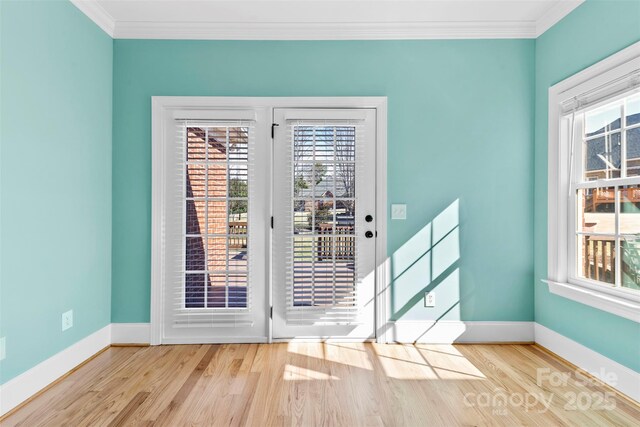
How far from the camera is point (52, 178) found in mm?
2352

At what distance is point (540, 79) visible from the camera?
9.85 feet

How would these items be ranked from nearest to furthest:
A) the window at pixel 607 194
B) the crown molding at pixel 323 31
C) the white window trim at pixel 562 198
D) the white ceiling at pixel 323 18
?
the window at pixel 607 194
the white window trim at pixel 562 198
the white ceiling at pixel 323 18
the crown molding at pixel 323 31

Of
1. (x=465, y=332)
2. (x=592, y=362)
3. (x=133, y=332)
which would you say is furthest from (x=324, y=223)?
(x=592, y=362)

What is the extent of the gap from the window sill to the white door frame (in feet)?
4.23

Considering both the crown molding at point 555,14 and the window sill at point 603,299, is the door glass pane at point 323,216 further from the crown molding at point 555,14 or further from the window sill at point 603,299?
the crown molding at point 555,14

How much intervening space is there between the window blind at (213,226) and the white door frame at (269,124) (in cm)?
13

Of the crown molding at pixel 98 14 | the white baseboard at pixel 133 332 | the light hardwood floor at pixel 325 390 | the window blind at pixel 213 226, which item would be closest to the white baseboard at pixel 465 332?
the light hardwood floor at pixel 325 390

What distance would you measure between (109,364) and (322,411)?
167 cm

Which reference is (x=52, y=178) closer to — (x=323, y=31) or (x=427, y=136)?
(x=323, y=31)

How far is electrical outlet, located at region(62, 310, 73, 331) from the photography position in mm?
2471

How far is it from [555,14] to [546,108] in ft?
2.30

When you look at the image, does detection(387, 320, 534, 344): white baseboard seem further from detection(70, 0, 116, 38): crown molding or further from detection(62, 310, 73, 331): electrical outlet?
detection(70, 0, 116, 38): crown molding

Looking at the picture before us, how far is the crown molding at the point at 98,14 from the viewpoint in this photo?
264cm

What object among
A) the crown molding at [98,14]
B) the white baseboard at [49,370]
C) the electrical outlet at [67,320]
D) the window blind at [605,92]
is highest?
the crown molding at [98,14]
